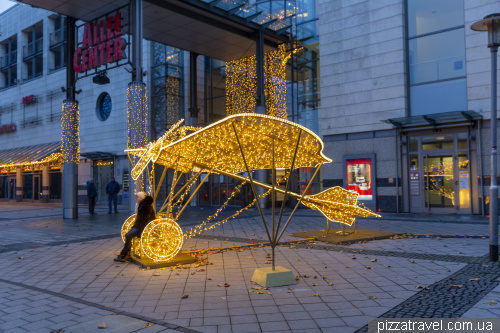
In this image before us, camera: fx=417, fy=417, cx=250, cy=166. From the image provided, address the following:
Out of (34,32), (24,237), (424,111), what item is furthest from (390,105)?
(34,32)

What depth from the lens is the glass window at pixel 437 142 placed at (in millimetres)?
16453

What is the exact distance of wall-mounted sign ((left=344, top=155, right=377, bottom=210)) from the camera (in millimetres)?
18220

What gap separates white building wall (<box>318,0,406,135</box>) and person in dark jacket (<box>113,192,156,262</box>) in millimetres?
12668

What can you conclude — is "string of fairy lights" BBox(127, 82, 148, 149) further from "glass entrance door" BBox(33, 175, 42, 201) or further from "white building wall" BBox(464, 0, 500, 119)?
"glass entrance door" BBox(33, 175, 42, 201)

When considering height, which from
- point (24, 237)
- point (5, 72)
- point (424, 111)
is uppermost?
point (5, 72)

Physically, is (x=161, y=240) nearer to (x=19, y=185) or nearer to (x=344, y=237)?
(x=344, y=237)

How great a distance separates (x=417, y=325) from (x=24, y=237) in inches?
442

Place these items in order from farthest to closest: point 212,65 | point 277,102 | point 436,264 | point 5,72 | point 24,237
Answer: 1. point 5,72
2. point 212,65
3. point 277,102
4. point 24,237
5. point 436,264

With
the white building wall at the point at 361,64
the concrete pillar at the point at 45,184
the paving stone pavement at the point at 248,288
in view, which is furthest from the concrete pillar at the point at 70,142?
the concrete pillar at the point at 45,184

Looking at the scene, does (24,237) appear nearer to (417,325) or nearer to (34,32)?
(417,325)

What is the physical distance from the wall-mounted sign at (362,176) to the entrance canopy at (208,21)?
7.45 metres

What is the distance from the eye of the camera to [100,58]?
664 inches

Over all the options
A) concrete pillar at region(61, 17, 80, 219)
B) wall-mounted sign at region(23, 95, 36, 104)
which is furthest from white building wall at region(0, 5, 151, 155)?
concrete pillar at region(61, 17, 80, 219)

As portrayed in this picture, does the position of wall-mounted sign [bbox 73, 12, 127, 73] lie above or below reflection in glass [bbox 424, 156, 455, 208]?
above
